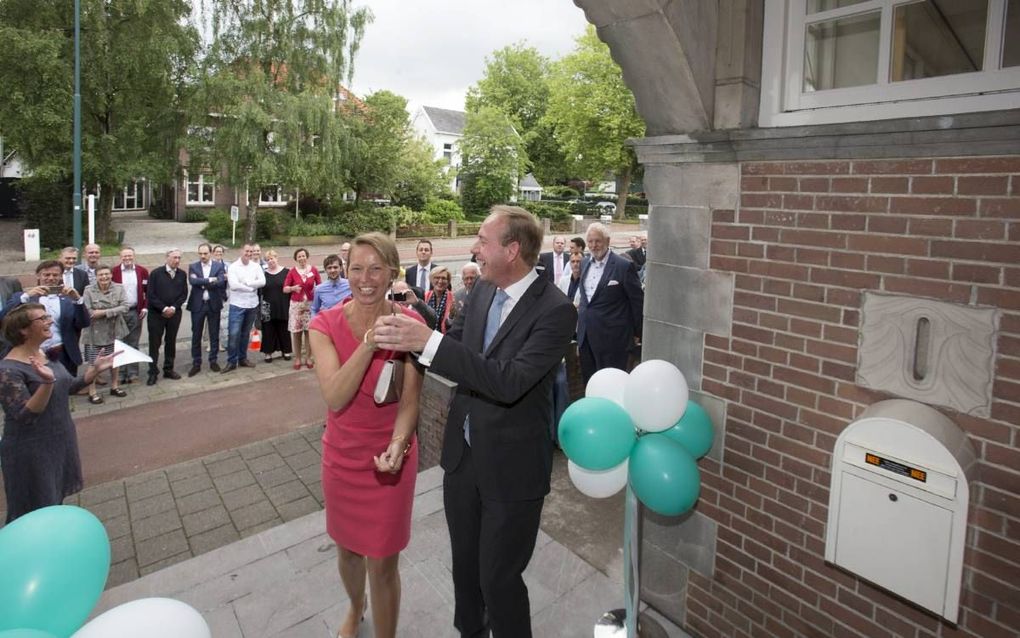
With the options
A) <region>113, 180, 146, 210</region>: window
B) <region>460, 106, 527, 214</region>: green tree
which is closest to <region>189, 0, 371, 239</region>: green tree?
<region>460, 106, 527, 214</region>: green tree

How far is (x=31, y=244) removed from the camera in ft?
67.7

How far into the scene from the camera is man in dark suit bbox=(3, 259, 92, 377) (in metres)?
6.96

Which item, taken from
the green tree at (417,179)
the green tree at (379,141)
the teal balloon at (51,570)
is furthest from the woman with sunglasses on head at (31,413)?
the green tree at (417,179)

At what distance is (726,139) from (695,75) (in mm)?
331

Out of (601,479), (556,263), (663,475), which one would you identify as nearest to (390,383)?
(601,479)

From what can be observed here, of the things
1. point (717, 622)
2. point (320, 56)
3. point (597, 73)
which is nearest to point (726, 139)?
point (717, 622)

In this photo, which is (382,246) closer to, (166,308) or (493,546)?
(493,546)

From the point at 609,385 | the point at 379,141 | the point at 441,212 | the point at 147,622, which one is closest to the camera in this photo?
the point at 147,622

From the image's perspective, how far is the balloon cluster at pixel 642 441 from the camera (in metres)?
2.66

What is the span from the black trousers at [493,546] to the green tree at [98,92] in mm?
23410

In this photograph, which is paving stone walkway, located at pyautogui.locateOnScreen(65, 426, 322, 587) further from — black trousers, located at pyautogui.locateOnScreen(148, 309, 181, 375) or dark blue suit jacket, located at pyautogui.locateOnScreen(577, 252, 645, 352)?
black trousers, located at pyautogui.locateOnScreen(148, 309, 181, 375)

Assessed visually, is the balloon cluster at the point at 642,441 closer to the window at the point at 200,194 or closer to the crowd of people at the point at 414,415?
the crowd of people at the point at 414,415

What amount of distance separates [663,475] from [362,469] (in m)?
1.36

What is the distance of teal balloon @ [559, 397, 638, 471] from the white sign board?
80.0ft
